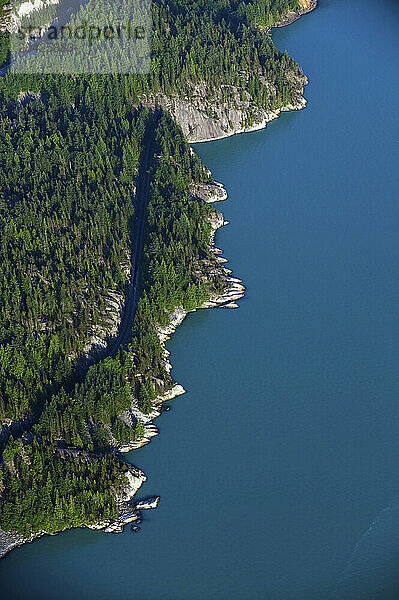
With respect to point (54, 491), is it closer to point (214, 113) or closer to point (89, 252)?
point (89, 252)

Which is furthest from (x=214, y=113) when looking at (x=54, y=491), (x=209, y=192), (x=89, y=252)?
(x=54, y=491)

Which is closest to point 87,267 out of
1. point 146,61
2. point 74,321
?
point 74,321

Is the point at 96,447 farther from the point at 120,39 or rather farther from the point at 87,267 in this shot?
the point at 120,39

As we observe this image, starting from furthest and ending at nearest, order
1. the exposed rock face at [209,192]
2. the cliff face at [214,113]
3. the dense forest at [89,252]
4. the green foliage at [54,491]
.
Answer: the cliff face at [214,113] < the exposed rock face at [209,192] < the dense forest at [89,252] < the green foliage at [54,491]

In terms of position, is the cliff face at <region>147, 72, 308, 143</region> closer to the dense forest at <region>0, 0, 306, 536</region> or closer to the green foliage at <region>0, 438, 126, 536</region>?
the dense forest at <region>0, 0, 306, 536</region>

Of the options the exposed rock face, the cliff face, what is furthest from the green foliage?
the cliff face

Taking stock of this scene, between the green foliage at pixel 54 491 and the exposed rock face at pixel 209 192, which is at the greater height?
the exposed rock face at pixel 209 192

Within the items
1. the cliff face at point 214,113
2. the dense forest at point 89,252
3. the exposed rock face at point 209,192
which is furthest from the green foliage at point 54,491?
the cliff face at point 214,113

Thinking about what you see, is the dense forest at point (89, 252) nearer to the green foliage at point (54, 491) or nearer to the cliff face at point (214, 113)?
the green foliage at point (54, 491)
